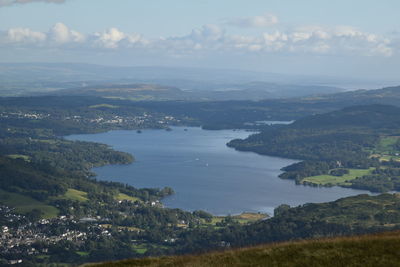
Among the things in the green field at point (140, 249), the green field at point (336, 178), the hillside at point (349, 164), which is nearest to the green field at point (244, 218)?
the green field at point (140, 249)

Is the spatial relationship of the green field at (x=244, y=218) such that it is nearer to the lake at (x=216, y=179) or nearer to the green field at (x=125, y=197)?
the lake at (x=216, y=179)

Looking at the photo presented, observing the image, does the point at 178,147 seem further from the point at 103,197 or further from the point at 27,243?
the point at 27,243

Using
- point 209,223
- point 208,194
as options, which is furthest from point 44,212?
point 208,194

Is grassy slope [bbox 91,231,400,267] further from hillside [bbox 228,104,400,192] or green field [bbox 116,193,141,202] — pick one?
hillside [bbox 228,104,400,192]

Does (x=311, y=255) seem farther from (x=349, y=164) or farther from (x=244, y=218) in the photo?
(x=349, y=164)

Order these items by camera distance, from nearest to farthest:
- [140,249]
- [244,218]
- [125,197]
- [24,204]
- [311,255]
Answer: [311,255]
[140,249]
[244,218]
[24,204]
[125,197]

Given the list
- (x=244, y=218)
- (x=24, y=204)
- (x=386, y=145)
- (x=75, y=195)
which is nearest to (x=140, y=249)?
(x=244, y=218)

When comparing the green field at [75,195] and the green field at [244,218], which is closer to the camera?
the green field at [244,218]
